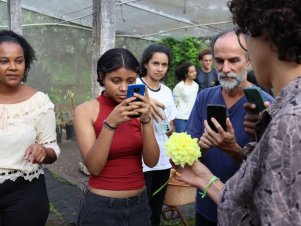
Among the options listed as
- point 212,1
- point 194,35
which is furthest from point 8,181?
point 194,35

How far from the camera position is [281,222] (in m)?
0.97

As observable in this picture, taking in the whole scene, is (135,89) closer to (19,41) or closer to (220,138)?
(220,138)

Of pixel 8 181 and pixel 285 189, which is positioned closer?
pixel 285 189

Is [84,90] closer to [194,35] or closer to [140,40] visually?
[140,40]

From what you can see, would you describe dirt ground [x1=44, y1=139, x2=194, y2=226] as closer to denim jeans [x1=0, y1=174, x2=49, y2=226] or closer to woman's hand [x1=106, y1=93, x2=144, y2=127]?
denim jeans [x1=0, y1=174, x2=49, y2=226]

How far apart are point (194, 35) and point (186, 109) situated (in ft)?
12.8

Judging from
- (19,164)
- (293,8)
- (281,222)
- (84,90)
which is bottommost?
(84,90)

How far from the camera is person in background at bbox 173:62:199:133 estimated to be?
7.08m

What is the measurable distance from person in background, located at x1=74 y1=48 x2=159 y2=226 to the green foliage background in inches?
301

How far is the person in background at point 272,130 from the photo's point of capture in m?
0.97


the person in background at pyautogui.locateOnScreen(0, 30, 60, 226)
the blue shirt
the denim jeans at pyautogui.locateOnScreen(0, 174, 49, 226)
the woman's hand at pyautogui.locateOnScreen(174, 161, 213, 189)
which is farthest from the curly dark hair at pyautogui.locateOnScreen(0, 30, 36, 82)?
the woman's hand at pyautogui.locateOnScreen(174, 161, 213, 189)

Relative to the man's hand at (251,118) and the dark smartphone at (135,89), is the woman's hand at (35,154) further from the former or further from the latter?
the man's hand at (251,118)

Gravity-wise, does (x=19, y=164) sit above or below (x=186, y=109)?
above

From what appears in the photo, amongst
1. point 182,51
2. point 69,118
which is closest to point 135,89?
point 69,118
